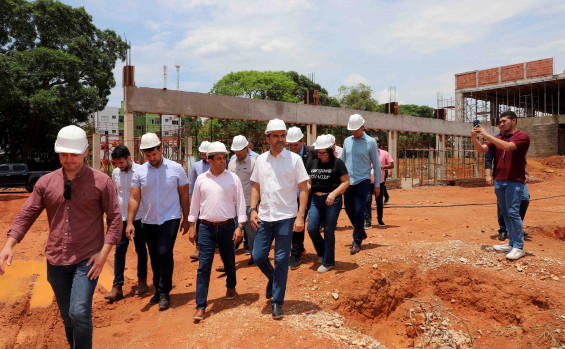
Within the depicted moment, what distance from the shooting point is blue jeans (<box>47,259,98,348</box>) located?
2.86 metres

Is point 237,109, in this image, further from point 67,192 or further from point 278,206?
point 67,192

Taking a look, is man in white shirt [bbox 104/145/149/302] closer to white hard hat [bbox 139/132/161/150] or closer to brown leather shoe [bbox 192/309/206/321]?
white hard hat [bbox 139/132/161/150]

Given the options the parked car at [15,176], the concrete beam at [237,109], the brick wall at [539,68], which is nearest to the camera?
the concrete beam at [237,109]

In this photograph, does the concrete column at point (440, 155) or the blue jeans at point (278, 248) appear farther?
the concrete column at point (440, 155)

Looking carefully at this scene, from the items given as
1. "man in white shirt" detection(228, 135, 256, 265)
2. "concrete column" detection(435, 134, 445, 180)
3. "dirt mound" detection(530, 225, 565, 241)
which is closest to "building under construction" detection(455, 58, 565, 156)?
"concrete column" detection(435, 134, 445, 180)

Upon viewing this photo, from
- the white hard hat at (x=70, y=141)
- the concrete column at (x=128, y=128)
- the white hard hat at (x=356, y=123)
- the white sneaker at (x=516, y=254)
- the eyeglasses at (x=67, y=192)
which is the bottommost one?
the white sneaker at (x=516, y=254)

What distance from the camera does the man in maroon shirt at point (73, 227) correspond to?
286cm

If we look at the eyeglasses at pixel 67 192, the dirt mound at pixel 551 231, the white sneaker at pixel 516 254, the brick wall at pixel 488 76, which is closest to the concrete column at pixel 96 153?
the eyeglasses at pixel 67 192

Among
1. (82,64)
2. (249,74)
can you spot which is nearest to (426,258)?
(82,64)

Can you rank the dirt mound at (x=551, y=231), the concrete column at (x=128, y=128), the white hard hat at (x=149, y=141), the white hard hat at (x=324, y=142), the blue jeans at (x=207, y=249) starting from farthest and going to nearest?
the concrete column at (x=128, y=128), the dirt mound at (x=551, y=231), the white hard hat at (x=324, y=142), the white hard hat at (x=149, y=141), the blue jeans at (x=207, y=249)

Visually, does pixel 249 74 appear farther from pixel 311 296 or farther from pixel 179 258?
pixel 311 296

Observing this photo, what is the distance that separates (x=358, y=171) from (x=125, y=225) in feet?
10.7

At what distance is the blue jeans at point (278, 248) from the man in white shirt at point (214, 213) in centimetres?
30

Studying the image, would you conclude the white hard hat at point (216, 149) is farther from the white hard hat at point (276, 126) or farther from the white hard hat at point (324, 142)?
the white hard hat at point (324, 142)
